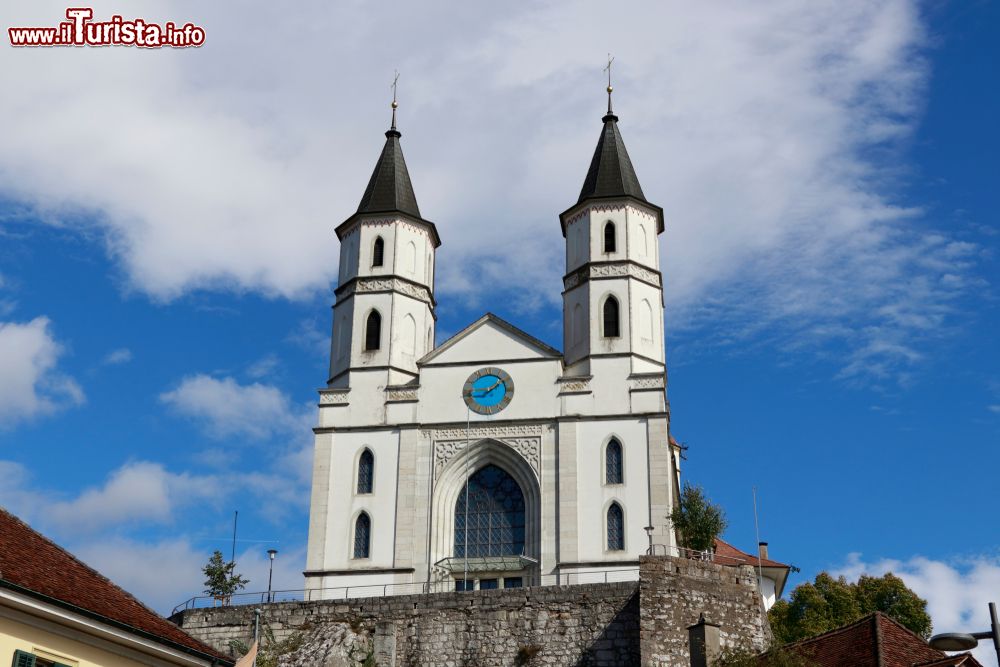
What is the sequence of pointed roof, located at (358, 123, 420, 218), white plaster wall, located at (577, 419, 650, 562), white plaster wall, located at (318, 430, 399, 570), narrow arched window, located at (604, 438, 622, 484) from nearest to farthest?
1. white plaster wall, located at (577, 419, 650, 562)
2. narrow arched window, located at (604, 438, 622, 484)
3. white plaster wall, located at (318, 430, 399, 570)
4. pointed roof, located at (358, 123, 420, 218)

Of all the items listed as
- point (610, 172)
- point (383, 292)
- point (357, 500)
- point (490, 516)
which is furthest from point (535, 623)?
point (610, 172)

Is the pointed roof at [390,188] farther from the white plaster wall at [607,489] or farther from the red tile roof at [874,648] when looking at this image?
the red tile roof at [874,648]

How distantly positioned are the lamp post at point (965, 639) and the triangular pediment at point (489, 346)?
102 feet

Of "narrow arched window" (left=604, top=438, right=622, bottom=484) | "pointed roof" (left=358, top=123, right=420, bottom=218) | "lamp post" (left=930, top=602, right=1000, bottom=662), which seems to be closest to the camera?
"lamp post" (left=930, top=602, right=1000, bottom=662)

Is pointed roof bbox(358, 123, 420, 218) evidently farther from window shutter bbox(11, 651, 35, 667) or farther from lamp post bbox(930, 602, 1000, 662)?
lamp post bbox(930, 602, 1000, 662)

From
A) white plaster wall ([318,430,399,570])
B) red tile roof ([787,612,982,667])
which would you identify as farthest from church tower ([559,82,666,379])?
red tile roof ([787,612,982,667])

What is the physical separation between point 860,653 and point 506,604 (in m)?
11.2

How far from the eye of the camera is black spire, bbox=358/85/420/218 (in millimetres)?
54156

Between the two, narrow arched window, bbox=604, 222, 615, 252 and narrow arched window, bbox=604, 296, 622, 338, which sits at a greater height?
narrow arched window, bbox=604, 222, 615, 252

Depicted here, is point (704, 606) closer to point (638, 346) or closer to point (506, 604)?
point (506, 604)

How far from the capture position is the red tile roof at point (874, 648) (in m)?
29.1

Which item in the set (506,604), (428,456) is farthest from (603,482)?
(506,604)

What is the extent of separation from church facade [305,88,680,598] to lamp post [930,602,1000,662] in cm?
2573

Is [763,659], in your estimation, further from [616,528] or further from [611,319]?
[611,319]
